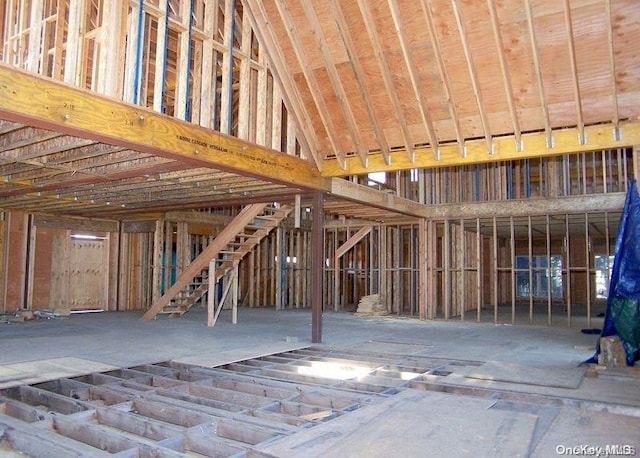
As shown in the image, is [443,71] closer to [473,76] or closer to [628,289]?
[473,76]

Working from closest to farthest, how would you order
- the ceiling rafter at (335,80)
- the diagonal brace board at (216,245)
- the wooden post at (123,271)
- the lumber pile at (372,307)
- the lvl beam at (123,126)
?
1. the lvl beam at (123,126)
2. the ceiling rafter at (335,80)
3. the diagonal brace board at (216,245)
4. the lumber pile at (372,307)
5. the wooden post at (123,271)

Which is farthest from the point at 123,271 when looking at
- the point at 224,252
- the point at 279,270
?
the point at 224,252

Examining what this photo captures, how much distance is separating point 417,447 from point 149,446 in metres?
1.84

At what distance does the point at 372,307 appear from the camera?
1432 cm

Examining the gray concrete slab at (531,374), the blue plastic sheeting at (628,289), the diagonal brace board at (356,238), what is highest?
the diagonal brace board at (356,238)

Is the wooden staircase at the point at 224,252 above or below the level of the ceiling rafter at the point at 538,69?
below

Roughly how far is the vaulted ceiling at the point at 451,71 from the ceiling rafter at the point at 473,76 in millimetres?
16

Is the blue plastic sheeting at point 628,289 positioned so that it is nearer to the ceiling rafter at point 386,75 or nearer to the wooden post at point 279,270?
the ceiling rafter at point 386,75

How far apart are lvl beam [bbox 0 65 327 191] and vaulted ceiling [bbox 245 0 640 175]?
1.35m

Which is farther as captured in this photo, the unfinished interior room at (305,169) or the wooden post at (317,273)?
the wooden post at (317,273)

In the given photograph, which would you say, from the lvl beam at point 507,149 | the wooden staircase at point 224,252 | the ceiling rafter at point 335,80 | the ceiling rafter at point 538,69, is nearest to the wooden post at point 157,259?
the wooden staircase at point 224,252

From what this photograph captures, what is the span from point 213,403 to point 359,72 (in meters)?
4.67

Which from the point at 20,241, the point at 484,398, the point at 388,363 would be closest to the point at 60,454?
the point at 484,398

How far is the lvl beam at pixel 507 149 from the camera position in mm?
6416
